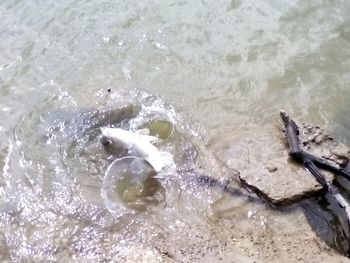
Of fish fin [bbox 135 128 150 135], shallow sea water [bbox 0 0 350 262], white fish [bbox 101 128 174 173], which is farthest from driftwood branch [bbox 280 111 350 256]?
fish fin [bbox 135 128 150 135]

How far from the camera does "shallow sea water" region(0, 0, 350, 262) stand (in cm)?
507

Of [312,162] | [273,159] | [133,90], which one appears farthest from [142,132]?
[312,162]

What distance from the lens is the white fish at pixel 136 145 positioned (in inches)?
218

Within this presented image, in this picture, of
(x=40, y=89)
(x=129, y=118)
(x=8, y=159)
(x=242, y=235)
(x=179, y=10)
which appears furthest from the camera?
(x=179, y=10)

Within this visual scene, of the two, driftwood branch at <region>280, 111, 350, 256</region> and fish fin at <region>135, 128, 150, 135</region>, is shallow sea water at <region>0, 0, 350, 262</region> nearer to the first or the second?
fish fin at <region>135, 128, 150, 135</region>

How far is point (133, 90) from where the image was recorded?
6789 mm

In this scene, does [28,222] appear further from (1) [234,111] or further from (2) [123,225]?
(1) [234,111]

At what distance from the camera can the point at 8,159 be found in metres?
5.89

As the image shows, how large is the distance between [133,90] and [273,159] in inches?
87.2

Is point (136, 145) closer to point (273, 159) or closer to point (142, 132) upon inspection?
point (142, 132)

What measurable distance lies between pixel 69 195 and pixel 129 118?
138 cm

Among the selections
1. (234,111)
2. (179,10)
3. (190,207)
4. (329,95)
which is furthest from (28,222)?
(179,10)

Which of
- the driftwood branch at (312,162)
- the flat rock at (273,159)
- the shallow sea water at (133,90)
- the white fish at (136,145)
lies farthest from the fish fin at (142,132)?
the driftwood branch at (312,162)

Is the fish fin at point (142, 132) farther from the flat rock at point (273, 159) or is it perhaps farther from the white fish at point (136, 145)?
the flat rock at point (273, 159)
